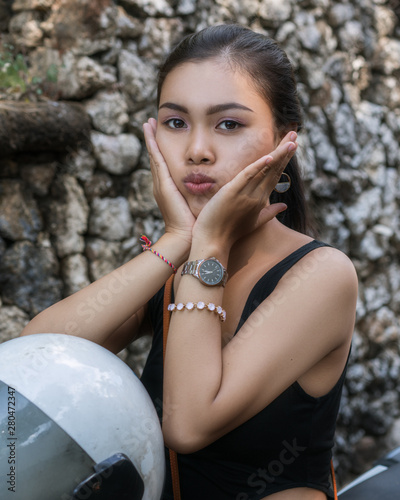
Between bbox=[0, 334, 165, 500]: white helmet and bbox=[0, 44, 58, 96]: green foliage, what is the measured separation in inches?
83.3

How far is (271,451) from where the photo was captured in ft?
4.71

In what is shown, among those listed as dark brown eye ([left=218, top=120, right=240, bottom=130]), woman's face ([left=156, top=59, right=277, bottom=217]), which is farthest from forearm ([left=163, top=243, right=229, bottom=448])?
dark brown eye ([left=218, top=120, right=240, bottom=130])

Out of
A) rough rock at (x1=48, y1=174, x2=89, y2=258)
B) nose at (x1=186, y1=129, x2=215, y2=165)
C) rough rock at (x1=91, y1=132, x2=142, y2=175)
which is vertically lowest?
rough rock at (x1=48, y1=174, x2=89, y2=258)

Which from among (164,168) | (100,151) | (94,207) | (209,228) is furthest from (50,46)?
(209,228)

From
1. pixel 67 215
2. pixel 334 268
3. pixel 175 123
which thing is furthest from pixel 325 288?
pixel 67 215

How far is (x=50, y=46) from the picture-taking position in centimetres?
→ 325

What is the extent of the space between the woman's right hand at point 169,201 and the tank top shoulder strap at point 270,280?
0.72 ft

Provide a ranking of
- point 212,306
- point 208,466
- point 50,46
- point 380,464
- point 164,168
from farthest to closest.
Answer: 1. point 50,46
2. point 380,464
3. point 164,168
4. point 208,466
5. point 212,306

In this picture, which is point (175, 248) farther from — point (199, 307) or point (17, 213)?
point (17, 213)

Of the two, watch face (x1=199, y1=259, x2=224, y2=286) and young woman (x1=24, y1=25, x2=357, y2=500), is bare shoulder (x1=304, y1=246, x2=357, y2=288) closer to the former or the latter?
young woman (x1=24, y1=25, x2=357, y2=500)

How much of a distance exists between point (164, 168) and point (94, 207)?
5.65 feet

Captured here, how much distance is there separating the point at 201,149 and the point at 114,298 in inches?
17.5

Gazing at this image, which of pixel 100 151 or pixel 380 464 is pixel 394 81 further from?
pixel 380 464

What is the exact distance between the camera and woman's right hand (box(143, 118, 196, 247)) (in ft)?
5.19
